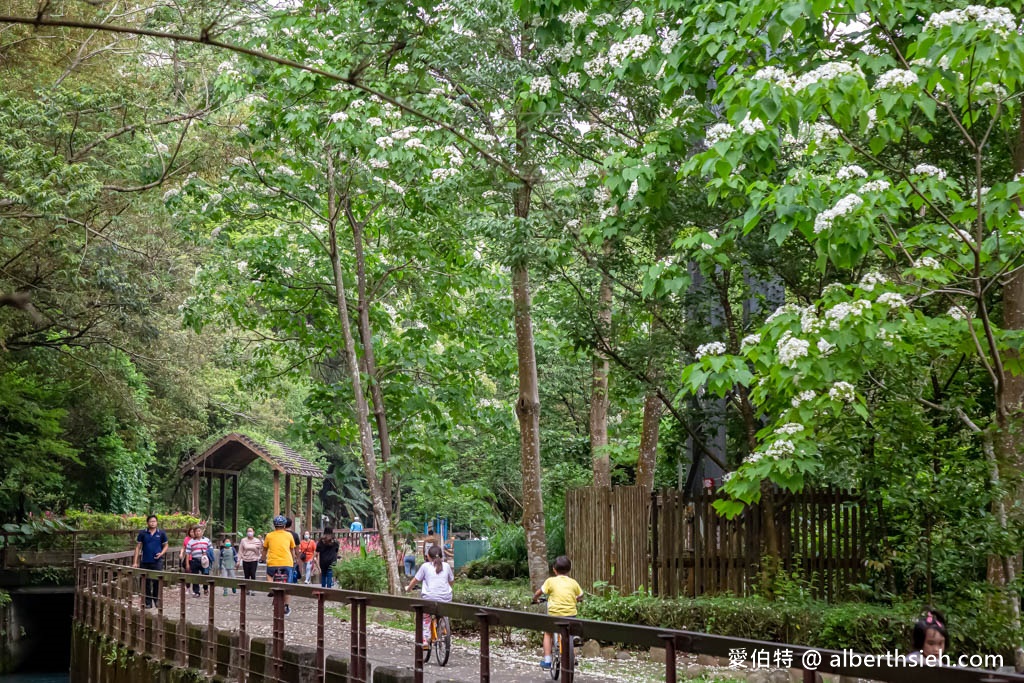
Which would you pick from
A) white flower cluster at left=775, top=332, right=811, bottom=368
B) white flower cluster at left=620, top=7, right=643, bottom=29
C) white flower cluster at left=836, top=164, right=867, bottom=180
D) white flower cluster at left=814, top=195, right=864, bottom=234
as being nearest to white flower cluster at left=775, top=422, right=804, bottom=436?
white flower cluster at left=775, top=332, right=811, bottom=368

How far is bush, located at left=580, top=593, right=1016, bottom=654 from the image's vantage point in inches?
423

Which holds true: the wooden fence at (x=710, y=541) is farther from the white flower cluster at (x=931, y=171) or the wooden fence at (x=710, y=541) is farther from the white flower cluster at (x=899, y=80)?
the white flower cluster at (x=899, y=80)

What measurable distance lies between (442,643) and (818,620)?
435cm

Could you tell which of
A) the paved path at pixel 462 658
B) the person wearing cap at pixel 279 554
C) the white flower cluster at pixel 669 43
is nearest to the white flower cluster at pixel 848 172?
the white flower cluster at pixel 669 43

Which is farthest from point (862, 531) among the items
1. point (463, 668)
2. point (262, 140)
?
point (262, 140)

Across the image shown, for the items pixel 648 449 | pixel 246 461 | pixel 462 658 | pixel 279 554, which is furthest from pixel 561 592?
pixel 246 461

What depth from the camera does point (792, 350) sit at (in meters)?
8.75

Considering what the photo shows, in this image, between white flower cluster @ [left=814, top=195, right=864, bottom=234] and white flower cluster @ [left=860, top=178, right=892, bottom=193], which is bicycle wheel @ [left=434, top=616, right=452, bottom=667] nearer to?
white flower cluster @ [left=814, top=195, right=864, bottom=234]

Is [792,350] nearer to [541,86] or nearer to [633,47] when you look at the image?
[633,47]

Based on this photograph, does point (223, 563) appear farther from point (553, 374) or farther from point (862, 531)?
point (862, 531)

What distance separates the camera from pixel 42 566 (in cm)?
2988

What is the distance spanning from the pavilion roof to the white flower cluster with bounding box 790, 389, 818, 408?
89.5ft

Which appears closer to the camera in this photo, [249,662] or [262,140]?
[249,662]

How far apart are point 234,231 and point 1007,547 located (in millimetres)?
18540
